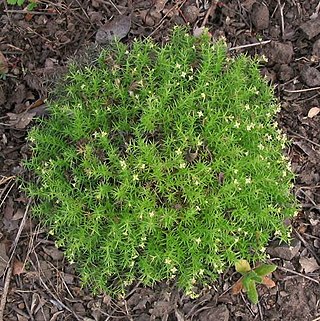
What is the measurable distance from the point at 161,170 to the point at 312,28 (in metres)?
1.55

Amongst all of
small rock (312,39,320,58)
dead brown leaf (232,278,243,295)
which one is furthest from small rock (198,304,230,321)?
small rock (312,39,320,58)

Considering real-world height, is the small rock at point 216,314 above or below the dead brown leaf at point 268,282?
below

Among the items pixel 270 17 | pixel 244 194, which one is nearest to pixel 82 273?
pixel 244 194

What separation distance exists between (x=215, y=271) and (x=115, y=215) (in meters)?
0.68

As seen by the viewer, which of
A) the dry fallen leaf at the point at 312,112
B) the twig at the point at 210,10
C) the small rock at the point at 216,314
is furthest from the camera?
the twig at the point at 210,10

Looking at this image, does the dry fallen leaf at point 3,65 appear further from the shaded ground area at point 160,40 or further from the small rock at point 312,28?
the small rock at point 312,28

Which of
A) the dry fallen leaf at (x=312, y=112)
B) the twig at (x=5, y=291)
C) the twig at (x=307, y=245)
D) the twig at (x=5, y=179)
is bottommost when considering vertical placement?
the twig at (x=5, y=291)

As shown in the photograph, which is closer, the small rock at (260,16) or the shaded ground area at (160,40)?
the shaded ground area at (160,40)

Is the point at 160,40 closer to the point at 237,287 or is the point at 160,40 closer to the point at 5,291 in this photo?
the point at 237,287

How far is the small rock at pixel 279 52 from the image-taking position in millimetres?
3588

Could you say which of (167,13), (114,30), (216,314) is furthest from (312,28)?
(216,314)

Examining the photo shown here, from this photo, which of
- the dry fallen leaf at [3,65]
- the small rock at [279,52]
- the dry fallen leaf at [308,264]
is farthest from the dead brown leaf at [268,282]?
the dry fallen leaf at [3,65]

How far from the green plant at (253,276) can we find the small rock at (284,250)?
0.17 m

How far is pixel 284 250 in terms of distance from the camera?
3.28 meters
